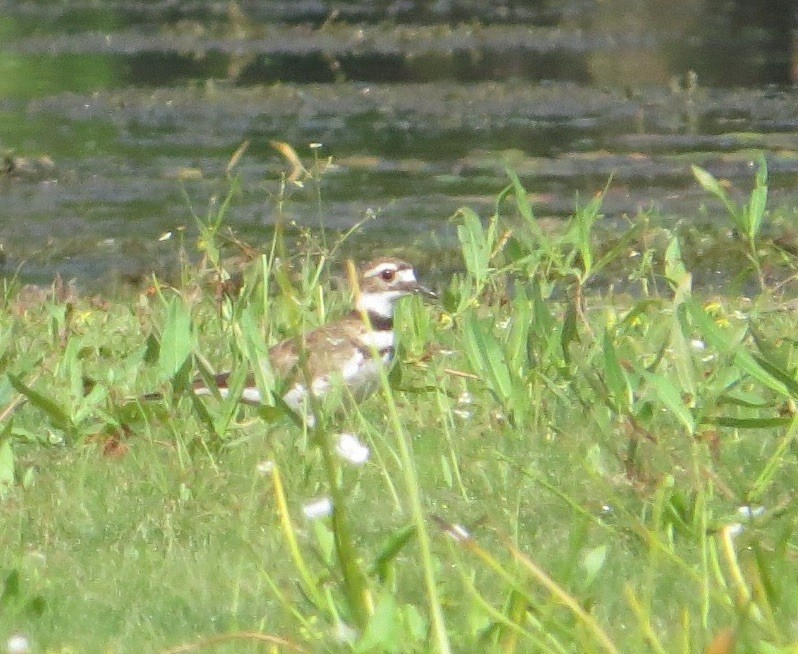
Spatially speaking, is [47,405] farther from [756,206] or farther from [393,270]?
[393,270]

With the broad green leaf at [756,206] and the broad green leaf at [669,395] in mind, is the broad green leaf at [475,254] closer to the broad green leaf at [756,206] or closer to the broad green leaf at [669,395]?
the broad green leaf at [756,206]

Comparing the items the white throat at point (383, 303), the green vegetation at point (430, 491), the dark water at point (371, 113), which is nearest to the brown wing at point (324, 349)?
the green vegetation at point (430, 491)

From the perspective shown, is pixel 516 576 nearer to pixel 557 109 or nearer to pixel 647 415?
pixel 647 415

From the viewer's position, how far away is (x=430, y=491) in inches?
216

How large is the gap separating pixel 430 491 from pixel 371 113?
1155 cm

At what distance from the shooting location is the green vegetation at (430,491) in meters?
3.65

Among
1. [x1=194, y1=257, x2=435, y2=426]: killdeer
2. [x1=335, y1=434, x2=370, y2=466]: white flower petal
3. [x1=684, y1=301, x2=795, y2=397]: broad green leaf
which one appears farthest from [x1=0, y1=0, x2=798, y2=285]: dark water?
[x1=684, y1=301, x2=795, y2=397]: broad green leaf

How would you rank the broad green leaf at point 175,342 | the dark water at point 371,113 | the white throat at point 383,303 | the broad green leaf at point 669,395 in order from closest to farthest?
1. the broad green leaf at point 669,395
2. the broad green leaf at point 175,342
3. the white throat at point 383,303
4. the dark water at point 371,113

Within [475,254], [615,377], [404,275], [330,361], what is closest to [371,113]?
[404,275]

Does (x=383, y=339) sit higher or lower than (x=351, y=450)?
lower

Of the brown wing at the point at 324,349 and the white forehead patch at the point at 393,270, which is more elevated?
the brown wing at the point at 324,349

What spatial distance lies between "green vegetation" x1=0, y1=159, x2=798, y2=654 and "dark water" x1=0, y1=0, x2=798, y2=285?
2705 mm

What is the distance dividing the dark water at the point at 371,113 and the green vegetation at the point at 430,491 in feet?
8.87

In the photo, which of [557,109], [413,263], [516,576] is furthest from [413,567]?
[557,109]
